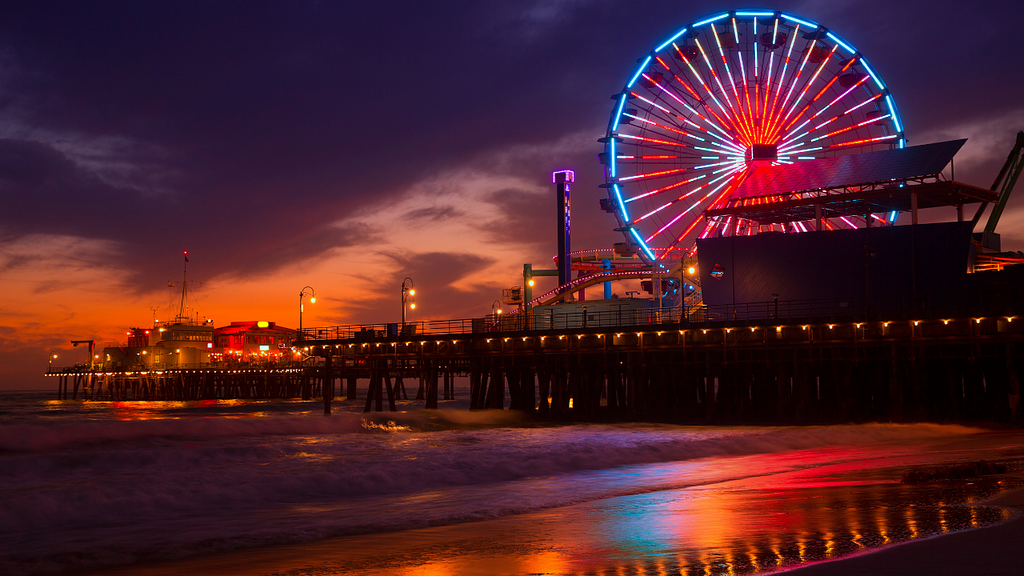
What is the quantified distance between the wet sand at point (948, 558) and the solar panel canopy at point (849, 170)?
39.1 meters

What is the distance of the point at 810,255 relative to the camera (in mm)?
43938

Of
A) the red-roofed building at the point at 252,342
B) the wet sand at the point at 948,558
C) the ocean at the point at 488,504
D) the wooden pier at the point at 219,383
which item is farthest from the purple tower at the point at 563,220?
the wet sand at the point at 948,558

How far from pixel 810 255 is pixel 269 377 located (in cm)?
7230

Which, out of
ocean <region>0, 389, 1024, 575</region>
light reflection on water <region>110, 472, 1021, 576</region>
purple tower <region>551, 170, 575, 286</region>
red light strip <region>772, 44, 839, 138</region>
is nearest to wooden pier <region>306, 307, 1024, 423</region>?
ocean <region>0, 389, 1024, 575</region>

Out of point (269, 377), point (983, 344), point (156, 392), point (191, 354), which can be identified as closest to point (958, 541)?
point (983, 344)

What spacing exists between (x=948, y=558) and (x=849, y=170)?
42.9 metres

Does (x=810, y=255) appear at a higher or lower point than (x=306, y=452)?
higher

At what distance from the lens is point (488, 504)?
48.5ft

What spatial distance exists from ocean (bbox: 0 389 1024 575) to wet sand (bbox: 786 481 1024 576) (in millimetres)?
397

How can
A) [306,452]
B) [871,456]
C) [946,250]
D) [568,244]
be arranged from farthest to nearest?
[568,244] < [946,250] < [306,452] < [871,456]

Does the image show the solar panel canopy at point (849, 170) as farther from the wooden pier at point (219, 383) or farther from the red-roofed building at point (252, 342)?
the red-roofed building at point (252, 342)

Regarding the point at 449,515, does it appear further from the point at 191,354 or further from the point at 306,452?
the point at 191,354

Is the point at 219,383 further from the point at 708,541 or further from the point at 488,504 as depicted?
the point at 708,541

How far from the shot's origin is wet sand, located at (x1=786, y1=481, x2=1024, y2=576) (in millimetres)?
7551
